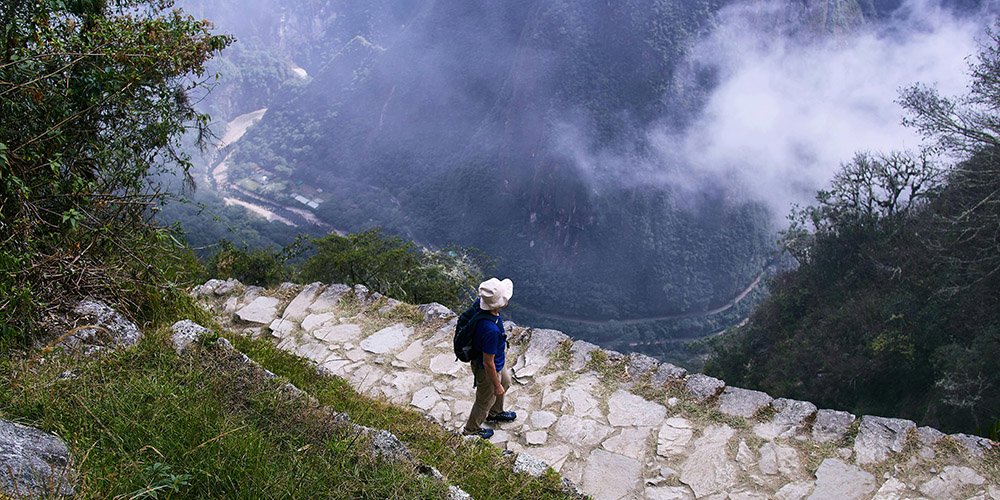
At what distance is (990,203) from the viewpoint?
15.8 metres

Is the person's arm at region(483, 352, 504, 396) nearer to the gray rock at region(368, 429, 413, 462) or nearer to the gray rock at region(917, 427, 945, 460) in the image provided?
the gray rock at region(368, 429, 413, 462)

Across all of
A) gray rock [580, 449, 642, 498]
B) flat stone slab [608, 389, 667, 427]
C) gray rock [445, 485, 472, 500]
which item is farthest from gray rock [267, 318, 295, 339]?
gray rock [445, 485, 472, 500]

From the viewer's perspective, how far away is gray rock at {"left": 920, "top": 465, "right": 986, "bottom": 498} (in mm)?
4566

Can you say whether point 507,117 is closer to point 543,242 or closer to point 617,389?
point 543,242

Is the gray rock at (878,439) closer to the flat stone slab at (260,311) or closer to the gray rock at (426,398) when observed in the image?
the gray rock at (426,398)

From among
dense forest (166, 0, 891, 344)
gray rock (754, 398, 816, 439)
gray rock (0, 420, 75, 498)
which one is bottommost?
gray rock (0, 420, 75, 498)

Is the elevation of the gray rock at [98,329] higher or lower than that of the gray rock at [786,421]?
lower

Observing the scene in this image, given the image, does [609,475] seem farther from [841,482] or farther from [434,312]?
[434,312]

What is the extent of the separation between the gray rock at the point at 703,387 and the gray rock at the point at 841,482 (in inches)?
42.9

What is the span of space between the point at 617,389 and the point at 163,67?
465cm

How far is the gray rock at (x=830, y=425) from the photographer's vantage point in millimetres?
5219

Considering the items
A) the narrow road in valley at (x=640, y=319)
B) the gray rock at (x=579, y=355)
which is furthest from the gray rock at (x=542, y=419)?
the narrow road in valley at (x=640, y=319)

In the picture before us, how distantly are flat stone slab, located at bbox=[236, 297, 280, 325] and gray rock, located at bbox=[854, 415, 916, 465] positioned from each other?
5.82 metres

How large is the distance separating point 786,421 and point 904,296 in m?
14.0
